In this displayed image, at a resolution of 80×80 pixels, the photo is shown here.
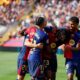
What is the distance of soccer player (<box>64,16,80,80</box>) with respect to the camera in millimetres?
9148

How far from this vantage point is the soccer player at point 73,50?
30.0 feet

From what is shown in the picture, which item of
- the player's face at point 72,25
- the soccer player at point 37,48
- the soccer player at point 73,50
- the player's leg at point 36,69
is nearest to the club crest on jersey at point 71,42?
the soccer player at point 73,50

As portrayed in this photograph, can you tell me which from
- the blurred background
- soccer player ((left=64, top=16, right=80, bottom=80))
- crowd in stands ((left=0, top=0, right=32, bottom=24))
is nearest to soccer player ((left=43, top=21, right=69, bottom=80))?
soccer player ((left=64, top=16, right=80, bottom=80))

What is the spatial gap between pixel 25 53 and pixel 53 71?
2.62 feet

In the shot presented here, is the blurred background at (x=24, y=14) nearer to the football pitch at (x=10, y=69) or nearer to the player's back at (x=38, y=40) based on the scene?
the football pitch at (x=10, y=69)

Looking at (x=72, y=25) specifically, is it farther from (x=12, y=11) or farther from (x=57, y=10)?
(x=12, y=11)

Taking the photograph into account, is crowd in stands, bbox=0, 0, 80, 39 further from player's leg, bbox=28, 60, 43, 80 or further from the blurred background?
player's leg, bbox=28, 60, 43, 80

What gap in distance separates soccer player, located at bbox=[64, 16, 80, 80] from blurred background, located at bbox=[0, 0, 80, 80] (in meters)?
13.7

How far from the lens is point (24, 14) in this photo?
92.7 feet

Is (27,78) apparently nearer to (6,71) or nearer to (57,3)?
(6,71)

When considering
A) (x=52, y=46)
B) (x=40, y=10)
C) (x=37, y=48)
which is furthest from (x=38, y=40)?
(x=40, y=10)

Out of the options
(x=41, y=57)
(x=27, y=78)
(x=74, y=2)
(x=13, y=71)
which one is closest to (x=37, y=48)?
(x=41, y=57)

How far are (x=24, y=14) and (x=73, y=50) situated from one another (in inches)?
759

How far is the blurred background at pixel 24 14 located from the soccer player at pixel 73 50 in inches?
540
